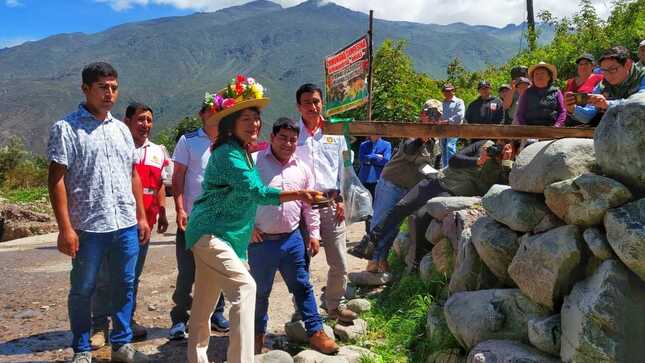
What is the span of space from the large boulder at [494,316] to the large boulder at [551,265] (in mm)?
122

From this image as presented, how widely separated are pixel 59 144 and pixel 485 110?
6.06 meters

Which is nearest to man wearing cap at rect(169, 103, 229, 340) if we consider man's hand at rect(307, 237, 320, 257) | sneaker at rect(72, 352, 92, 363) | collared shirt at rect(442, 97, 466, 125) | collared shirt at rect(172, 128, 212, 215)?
collared shirt at rect(172, 128, 212, 215)

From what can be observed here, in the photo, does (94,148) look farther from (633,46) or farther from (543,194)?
(633,46)

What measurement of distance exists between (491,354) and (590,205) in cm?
106

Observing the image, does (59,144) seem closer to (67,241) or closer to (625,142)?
(67,241)

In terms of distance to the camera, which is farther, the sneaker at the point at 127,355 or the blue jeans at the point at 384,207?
the blue jeans at the point at 384,207

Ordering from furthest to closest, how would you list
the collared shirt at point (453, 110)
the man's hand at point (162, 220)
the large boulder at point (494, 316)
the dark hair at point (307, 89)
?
1. the collared shirt at point (453, 110)
2. the man's hand at point (162, 220)
3. the dark hair at point (307, 89)
4. the large boulder at point (494, 316)

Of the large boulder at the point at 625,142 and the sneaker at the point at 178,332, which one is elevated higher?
the large boulder at the point at 625,142

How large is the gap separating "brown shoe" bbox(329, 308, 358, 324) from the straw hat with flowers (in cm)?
211

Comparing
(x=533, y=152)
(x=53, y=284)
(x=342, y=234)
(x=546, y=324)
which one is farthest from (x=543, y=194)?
(x=53, y=284)

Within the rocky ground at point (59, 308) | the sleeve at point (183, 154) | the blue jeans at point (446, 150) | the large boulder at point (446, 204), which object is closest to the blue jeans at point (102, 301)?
the rocky ground at point (59, 308)

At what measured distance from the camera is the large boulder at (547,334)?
3461 millimetres

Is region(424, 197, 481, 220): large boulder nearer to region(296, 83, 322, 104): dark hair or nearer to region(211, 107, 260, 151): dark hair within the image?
region(296, 83, 322, 104): dark hair

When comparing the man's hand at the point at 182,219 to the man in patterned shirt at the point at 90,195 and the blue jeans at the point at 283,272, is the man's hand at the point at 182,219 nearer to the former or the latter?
the man in patterned shirt at the point at 90,195
